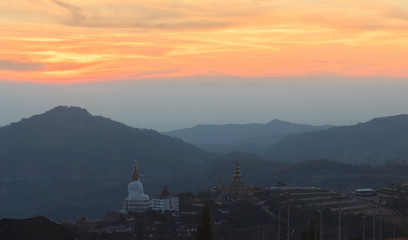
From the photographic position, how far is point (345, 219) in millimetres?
80062

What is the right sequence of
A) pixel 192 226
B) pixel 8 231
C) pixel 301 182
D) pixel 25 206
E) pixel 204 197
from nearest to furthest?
pixel 8 231, pixel 192 226, pixel 204 197, pixel 301 182, pixel 25 206

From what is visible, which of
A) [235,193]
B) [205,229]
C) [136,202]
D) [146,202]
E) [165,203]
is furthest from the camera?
[235,193]

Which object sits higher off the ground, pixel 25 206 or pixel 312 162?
pixel 312 162

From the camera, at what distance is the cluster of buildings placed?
3654 inches

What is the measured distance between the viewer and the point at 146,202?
97125mm

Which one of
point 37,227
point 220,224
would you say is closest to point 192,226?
point 220,224

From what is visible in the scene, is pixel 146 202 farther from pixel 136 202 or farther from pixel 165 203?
pixel 165 203

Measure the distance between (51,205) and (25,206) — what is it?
2602cm

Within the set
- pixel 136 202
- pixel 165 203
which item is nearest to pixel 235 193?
pixel 165 203

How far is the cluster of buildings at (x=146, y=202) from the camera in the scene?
92.8m

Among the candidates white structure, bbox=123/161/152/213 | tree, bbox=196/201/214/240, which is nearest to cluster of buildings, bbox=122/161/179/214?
white structure, bbox=123/161/152/213

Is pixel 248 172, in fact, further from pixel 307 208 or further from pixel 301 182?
pixel 307 208

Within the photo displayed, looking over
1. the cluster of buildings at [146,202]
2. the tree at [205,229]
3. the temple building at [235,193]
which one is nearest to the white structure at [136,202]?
the cluster of buildings at [146,202]

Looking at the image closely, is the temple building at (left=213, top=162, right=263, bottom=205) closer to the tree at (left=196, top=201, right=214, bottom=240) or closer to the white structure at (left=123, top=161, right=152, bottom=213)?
the white structure at (left=123, top=161, right=152, bottom=213)
